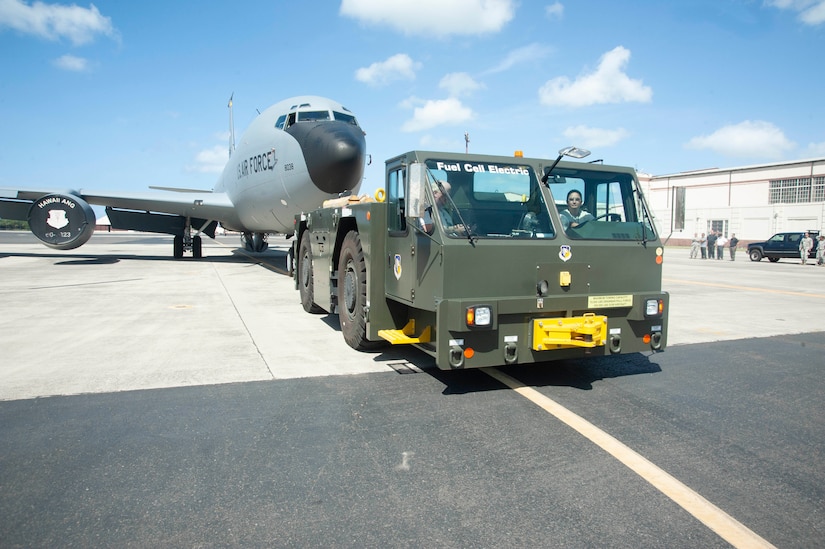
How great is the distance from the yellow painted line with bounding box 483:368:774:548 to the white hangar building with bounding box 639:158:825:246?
40.0 m

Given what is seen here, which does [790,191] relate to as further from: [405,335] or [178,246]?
[405,335]

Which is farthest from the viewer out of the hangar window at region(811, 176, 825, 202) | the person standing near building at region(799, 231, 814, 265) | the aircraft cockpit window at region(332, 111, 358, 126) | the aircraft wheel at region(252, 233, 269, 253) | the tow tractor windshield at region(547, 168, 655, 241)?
the hangar window at region(811, 176, 825, 202)

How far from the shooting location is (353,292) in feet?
22.5

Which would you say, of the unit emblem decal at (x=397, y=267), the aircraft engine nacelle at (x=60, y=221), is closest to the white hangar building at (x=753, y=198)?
the aircraft engine nacelle at (x=60, y=221)

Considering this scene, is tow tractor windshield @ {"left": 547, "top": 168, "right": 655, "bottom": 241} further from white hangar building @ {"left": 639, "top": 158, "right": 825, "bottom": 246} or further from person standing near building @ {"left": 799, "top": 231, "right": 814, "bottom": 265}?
white hangar building @ {"left": 639, "top": 158, "right": 825, "bottom": 246}

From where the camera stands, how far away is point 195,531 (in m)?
2.92

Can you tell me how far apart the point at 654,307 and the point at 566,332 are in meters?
1.09

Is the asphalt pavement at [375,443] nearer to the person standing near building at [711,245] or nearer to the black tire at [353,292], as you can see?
the black tire at [353,292]

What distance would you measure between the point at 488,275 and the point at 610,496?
85.9 inches

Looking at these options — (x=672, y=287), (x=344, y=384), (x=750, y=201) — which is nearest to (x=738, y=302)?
(x=672, y=287)

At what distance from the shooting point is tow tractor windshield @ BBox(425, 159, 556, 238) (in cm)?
516

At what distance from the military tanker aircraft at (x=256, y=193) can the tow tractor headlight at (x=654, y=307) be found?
8.71 m

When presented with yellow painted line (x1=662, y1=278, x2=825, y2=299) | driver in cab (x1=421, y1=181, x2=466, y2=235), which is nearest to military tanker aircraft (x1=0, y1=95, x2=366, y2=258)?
driver in cab (x1=421, y1=181, x2=466, y2=235)

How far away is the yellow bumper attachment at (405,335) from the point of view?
5.56 meters
